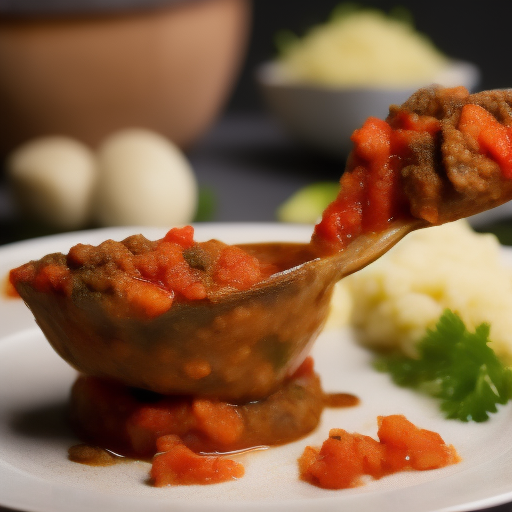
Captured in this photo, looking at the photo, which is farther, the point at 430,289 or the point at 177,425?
the point at 430,289

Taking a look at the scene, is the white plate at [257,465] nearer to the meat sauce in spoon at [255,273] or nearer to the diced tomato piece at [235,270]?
the meat sauce in spoon at [255,273]

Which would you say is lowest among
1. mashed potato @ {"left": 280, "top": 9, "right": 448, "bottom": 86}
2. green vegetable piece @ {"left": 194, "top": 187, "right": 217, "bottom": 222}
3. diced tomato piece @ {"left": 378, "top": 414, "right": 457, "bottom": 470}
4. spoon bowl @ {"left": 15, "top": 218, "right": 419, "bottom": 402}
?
green vegetable piece @ {"left": 194, "top": 187, "right": 217, "bottom": 222}

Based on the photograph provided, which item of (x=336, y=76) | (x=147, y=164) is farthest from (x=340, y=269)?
(x=336, y=76)

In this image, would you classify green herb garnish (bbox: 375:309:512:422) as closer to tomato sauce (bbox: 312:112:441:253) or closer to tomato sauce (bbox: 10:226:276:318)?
tomato sauce (bbox: 312:112:441:253)

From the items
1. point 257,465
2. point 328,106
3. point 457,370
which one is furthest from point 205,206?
point 257,465

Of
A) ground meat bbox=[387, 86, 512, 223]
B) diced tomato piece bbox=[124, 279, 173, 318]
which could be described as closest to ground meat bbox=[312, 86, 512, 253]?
ground meat bbox=[387, 86, 512, 223]

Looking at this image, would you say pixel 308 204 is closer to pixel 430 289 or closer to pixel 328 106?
pixel 328 106

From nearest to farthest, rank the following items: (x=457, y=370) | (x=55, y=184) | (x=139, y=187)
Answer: (x=457, y=370) < (x=139, y=187) < (x=55, y=184)
